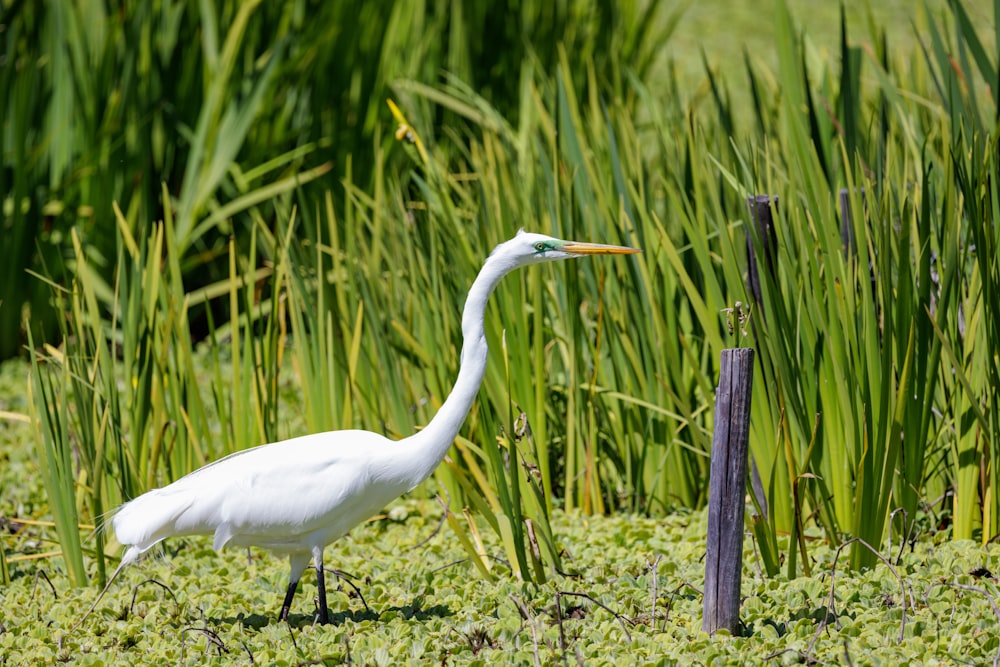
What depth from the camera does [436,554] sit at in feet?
11.3

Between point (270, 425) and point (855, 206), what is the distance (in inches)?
75.1

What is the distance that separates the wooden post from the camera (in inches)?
90.4

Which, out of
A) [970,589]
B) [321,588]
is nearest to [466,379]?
[321,588]

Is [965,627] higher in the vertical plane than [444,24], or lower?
lower

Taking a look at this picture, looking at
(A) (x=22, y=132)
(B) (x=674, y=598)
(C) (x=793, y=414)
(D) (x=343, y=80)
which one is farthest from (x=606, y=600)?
(D) (x=343, y=80)

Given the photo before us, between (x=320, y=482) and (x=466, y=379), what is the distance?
0.42 m

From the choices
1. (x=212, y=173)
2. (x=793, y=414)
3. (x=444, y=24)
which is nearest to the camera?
(x=793, y=414)

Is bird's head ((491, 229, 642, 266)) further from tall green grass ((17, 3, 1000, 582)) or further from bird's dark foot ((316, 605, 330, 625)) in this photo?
bird's dark foot ((316, 605, 330, 625))

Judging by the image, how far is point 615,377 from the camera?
3682 mm

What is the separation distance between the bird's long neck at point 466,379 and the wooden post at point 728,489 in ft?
1.91

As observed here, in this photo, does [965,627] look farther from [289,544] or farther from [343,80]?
[343,80]

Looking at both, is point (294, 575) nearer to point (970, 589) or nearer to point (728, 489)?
point (728, 489)

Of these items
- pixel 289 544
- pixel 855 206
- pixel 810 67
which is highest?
pixel 810 67

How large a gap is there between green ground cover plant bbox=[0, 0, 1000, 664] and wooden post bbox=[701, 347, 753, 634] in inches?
3.4
